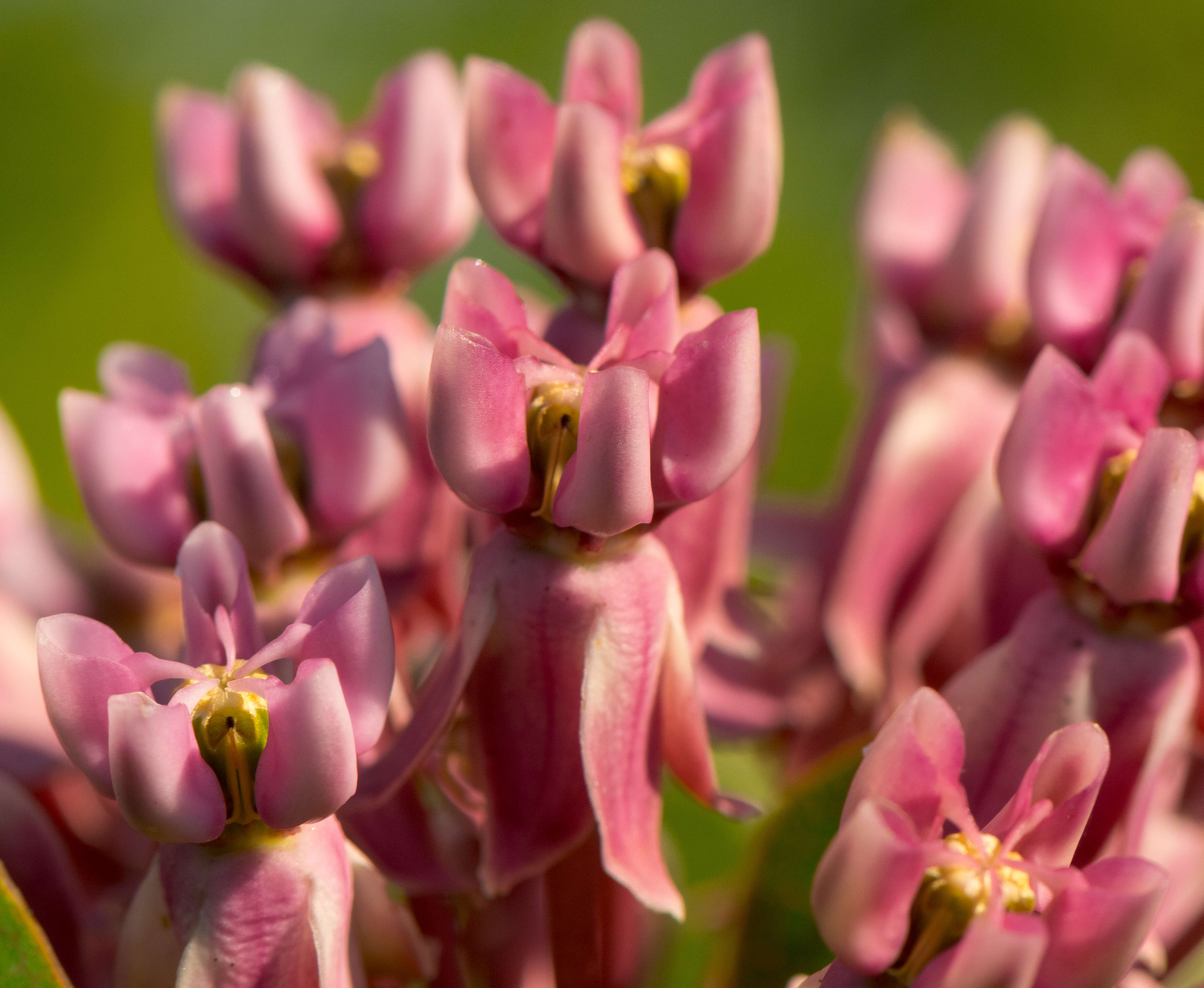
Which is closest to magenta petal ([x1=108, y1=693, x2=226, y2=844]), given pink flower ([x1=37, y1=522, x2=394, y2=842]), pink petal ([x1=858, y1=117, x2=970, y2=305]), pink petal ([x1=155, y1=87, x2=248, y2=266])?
pink flower ([x1=37, y1=522, x2=394, y2=842])

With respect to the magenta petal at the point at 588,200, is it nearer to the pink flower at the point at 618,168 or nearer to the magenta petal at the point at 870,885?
the pink flower at the point at 618,168

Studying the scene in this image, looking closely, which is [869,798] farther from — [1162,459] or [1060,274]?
[1060,274]

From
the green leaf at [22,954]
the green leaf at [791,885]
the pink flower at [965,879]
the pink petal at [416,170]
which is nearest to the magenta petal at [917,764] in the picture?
the pink flower at [965,879]

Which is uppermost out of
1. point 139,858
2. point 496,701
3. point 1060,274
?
point 1060,274

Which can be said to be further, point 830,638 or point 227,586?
point 830,638

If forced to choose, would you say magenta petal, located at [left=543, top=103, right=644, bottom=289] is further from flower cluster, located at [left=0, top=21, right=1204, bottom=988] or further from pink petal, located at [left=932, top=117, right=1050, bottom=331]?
pink petal, located at [left=932, top=117, right=1050, bottom=331]

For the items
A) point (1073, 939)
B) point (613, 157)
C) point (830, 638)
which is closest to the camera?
point (1073, 939)

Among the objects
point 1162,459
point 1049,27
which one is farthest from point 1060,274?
point 1049,27
